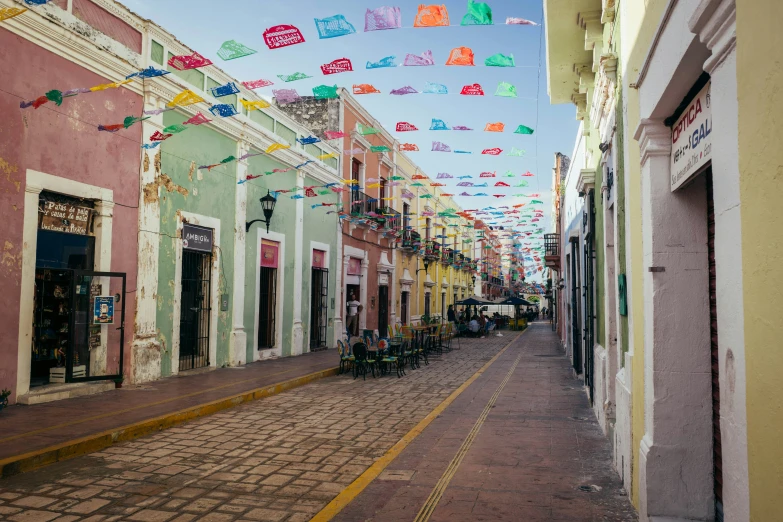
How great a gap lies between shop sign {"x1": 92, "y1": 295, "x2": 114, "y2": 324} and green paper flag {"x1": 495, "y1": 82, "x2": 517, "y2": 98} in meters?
6.72

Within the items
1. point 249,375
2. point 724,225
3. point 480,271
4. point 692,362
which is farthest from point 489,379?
point 480,271

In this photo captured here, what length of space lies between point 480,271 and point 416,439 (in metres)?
41.1

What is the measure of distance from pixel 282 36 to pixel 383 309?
18726 millimetres

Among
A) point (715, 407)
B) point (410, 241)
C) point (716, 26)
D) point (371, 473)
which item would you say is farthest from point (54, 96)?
point (410, 241)

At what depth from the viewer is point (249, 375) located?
11430 mm

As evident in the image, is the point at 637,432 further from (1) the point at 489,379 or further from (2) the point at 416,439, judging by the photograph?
(1) the point at 489,379

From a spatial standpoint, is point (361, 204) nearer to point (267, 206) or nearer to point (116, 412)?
point (267, 206)

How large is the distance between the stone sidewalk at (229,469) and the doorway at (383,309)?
15325mm

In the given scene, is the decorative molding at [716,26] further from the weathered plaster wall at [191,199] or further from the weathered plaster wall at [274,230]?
the weathered plaster wall at [274,230]

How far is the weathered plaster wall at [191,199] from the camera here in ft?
35.2

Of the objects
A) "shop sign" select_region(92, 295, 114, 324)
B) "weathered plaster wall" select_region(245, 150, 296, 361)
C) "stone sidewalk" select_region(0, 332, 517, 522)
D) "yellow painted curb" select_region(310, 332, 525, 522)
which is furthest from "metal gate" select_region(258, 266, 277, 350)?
"yellow painted curb" select_region(310, 332, 525, 522)

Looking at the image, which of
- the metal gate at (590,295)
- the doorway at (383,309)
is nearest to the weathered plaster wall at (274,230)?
the metal gate at (590,295)

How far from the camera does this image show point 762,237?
204 centimetres

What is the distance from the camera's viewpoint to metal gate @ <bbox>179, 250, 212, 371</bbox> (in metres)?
11.7
